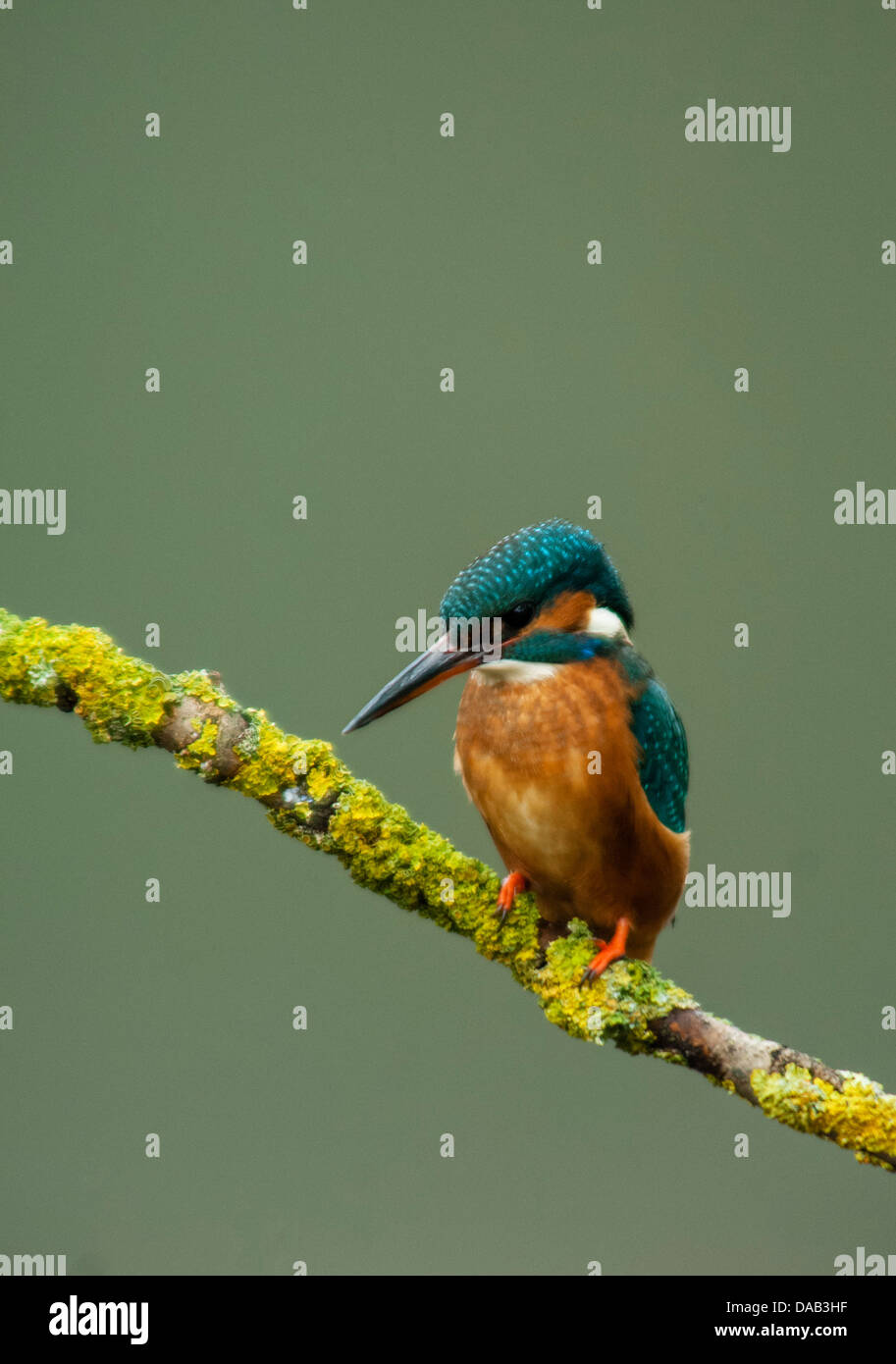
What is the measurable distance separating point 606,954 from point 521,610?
1.65 ft

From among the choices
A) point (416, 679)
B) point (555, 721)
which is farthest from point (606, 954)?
point (416, 679)

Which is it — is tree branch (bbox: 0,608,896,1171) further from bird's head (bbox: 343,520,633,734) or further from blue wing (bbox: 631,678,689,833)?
blue wing (bbox: 631,678,689,833)

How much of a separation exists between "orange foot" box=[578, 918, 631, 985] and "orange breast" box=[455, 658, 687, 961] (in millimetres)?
60

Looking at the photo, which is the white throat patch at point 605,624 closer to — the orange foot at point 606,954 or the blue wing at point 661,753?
the blue wing at point 661,753

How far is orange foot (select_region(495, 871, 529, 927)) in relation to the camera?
6.16 feet

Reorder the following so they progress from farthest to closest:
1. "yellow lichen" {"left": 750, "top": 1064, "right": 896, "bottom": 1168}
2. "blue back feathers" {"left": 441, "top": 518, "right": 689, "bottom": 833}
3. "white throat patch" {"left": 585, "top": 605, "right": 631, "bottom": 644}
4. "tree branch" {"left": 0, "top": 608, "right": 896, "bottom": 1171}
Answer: "white throat patch" {"left": 585, "top": 605, "right": 631, "bottom": 644}
"blue back feathers" {"left": 441, "top": 518, "right": 689, "bottom": 833}
"tree branch" {"left": 0, "top": 608, "right": 896, "bottom": 1171}
"yellow lichen" {"left": 750, "top": 1064, "right": 896, "bottom": 1168}

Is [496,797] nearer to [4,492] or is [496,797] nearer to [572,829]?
[572,829]

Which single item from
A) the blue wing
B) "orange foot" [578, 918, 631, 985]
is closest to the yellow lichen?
"orange foot" [578, 918, 631, 985]

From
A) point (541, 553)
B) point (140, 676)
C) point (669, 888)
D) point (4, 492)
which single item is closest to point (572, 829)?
point (669, 888)

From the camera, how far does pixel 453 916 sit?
6.14 ft

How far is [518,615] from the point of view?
6.25 ft

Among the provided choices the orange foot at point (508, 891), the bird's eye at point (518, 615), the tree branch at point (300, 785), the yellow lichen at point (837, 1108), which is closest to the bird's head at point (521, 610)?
the bird's eye at point (518, 615)

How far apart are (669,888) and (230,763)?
75 centimetres
